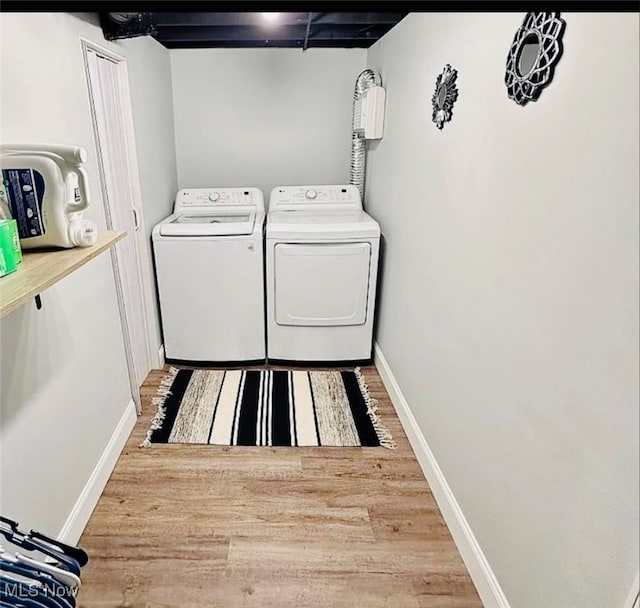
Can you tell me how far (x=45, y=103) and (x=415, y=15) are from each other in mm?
1870

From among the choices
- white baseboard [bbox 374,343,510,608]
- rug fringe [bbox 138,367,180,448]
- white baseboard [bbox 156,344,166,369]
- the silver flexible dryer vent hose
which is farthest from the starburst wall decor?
white baseboard [bbox 156,344,166,369]

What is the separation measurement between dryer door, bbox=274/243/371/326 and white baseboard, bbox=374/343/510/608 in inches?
25.3

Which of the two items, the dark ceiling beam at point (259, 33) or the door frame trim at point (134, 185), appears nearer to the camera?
the door frame trim at point (134, 185)

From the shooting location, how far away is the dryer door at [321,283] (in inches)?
112

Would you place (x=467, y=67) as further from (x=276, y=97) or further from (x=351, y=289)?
(x=276, y=97)

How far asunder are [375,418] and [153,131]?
234 centimetres

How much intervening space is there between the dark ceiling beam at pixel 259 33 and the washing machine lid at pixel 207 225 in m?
1.16

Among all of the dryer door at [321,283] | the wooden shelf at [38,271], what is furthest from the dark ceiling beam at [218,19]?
the wooden shelf at [38,271]

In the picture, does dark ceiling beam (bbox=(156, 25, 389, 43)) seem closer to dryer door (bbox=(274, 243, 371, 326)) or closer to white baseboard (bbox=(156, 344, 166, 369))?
dryer door (bbox=(274, 243, 371, 326))

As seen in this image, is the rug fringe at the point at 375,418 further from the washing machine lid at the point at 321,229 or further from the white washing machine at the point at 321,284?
the washing machine lid at the point at 321,229

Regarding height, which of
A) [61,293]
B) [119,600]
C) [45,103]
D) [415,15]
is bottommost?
[119,600]

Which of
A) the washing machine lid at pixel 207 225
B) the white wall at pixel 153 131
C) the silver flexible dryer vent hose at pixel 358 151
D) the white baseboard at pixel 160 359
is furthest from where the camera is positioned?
the silver flexible dryer vent hose at pixel 358 151

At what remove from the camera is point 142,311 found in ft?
9.27

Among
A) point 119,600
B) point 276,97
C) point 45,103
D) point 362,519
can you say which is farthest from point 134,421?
point 276,97
